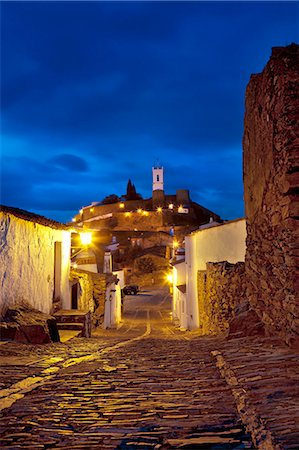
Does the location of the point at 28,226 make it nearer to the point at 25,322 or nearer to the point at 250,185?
the point at 25,322

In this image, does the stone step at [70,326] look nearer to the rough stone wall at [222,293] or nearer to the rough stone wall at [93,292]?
the rough stone wall at [222,293]

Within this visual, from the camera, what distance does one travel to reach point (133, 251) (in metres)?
61.8

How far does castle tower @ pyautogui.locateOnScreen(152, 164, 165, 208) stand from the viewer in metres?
86.0

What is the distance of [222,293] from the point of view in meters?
11.2

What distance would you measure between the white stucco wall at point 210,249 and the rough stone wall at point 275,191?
6.58 m

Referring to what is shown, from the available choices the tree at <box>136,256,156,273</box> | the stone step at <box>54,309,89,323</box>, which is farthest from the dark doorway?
the tree at <box>136,256,156,273</box>

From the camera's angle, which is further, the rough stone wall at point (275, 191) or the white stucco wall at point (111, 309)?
the white stucco wall at point (111, 309)

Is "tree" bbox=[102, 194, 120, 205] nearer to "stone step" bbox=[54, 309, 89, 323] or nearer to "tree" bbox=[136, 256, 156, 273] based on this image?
"tree" bbox=[136, 256, 156, 273]

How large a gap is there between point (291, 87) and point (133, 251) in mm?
56451

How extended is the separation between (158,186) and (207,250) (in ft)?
239

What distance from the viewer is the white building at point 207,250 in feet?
47.3

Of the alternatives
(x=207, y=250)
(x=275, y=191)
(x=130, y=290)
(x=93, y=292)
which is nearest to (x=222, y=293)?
(x=275, y=191)

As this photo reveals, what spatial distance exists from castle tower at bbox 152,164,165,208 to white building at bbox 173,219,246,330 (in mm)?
63289

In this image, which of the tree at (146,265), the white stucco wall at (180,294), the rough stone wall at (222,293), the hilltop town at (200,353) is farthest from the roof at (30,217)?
the tree at (146,265)
